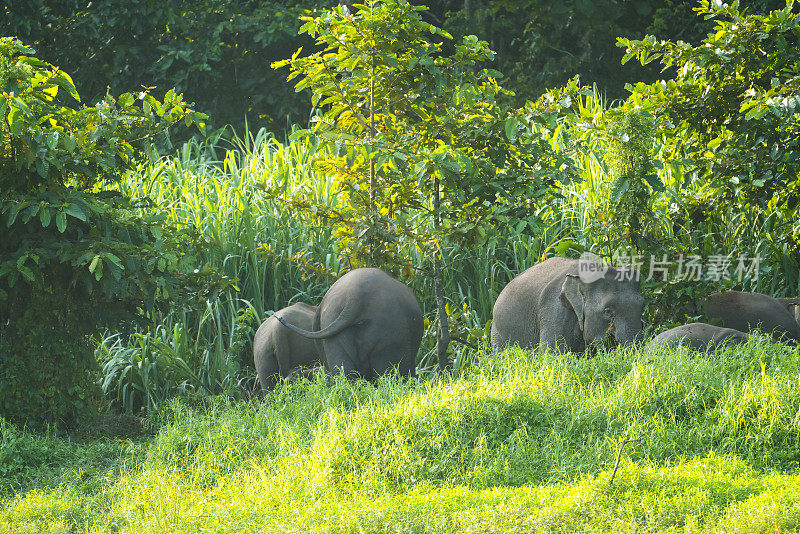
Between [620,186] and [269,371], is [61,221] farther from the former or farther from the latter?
[620,186]

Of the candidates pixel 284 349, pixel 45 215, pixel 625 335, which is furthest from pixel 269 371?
pixel 625 335

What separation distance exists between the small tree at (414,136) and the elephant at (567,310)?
521 mm

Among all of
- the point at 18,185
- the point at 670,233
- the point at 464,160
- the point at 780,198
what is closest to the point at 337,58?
the point at 464,160

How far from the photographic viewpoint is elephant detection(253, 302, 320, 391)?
740 cm

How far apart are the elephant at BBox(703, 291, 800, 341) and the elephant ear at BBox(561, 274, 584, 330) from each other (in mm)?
1453

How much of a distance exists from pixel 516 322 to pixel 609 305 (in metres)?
0.87

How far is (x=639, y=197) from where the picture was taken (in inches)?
293

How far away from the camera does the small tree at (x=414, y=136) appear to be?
24.7ft

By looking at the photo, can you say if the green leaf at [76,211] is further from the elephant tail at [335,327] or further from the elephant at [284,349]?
the elephant at [284,349]

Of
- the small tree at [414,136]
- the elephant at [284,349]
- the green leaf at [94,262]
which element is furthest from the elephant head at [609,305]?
the green leaf at [94,262]

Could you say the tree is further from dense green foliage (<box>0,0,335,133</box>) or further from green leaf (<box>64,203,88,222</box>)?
dense green foliage (<box>0,0,335,133</box>)

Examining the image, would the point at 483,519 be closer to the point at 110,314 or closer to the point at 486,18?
the point at 110,314

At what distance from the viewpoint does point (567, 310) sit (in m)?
6.82

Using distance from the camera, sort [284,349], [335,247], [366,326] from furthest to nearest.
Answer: [335,247] < [284,349] < [366,326]
